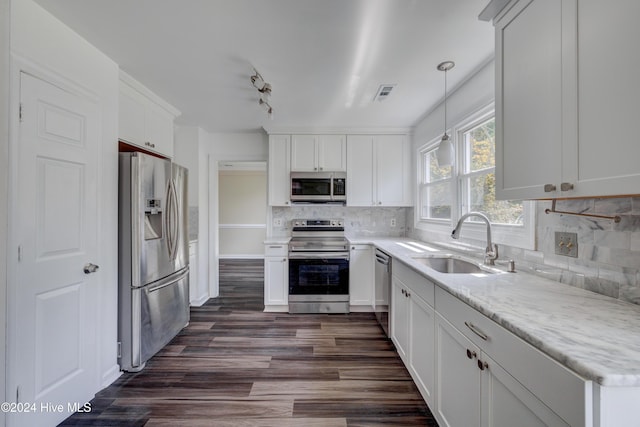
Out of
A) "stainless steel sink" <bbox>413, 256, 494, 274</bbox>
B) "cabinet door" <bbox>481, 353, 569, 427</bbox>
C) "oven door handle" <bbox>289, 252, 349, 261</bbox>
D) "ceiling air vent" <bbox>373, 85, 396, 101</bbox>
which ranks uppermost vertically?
"ceiling air vent" <bbox>373, 85, 396, 101</bbox>

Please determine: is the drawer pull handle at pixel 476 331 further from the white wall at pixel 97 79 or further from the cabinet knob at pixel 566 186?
the white wall at pixel 97 79

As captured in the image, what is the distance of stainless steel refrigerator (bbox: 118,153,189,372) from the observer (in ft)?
6.75

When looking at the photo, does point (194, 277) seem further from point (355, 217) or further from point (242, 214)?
point (242, 214)

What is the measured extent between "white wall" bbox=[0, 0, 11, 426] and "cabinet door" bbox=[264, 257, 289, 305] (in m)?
2.20

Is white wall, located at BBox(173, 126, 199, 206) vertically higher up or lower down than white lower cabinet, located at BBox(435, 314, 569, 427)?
higher up

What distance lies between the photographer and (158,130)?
2719mm

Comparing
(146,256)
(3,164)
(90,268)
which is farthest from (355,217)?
(3,164)

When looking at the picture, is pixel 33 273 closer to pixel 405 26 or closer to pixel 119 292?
pixel 119 292

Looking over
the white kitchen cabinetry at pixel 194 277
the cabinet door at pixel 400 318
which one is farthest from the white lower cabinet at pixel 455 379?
the white kitchen cabinetry at pixel 194 277

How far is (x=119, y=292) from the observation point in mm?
2068

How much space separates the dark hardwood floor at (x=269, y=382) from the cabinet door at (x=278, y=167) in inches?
63.2

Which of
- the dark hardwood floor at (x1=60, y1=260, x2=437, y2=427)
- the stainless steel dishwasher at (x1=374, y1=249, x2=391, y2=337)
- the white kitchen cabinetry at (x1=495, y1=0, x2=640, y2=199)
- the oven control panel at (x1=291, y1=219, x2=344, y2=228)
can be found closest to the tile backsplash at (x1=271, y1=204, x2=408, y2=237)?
the oven control panel at (x1=291, y1=219, x2=344, y2=228)

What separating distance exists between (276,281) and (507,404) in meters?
2.69

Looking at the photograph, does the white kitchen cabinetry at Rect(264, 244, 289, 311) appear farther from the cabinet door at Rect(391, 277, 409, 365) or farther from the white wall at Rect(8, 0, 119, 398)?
the white wall at Rect(8, 0, 119, 398)
